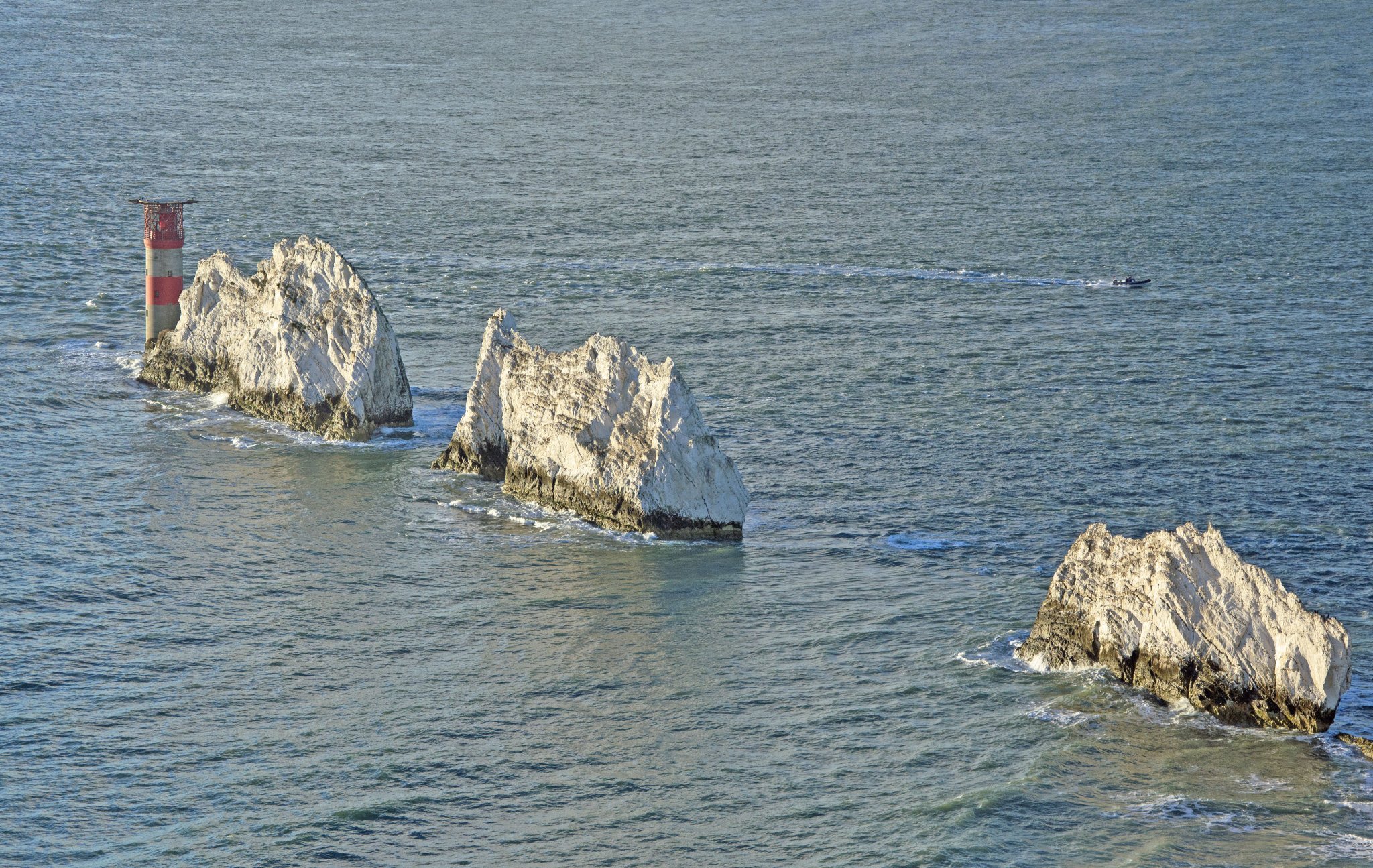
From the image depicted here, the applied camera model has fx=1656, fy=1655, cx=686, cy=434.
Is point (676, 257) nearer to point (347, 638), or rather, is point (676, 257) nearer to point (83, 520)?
point (83, 520)

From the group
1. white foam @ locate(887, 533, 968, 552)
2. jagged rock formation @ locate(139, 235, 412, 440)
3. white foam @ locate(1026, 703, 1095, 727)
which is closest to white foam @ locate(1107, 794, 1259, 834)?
white foam @ locate(1026, 703, 1095, 727)

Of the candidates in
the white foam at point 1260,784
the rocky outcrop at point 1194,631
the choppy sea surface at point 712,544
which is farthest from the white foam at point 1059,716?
the white foam at point 1260,784

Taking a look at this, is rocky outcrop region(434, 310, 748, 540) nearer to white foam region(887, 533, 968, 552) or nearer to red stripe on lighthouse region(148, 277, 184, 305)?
white foam region(887, 533, 968, 552)

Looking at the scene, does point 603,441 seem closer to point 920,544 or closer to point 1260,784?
point 920,544

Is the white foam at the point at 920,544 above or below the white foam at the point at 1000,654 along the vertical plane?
above

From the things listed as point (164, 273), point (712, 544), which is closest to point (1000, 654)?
point (712, 544)

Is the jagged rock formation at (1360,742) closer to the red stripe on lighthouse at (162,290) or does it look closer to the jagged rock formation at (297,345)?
the jagged rock formation at (297,345)

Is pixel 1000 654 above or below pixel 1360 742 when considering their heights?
above
